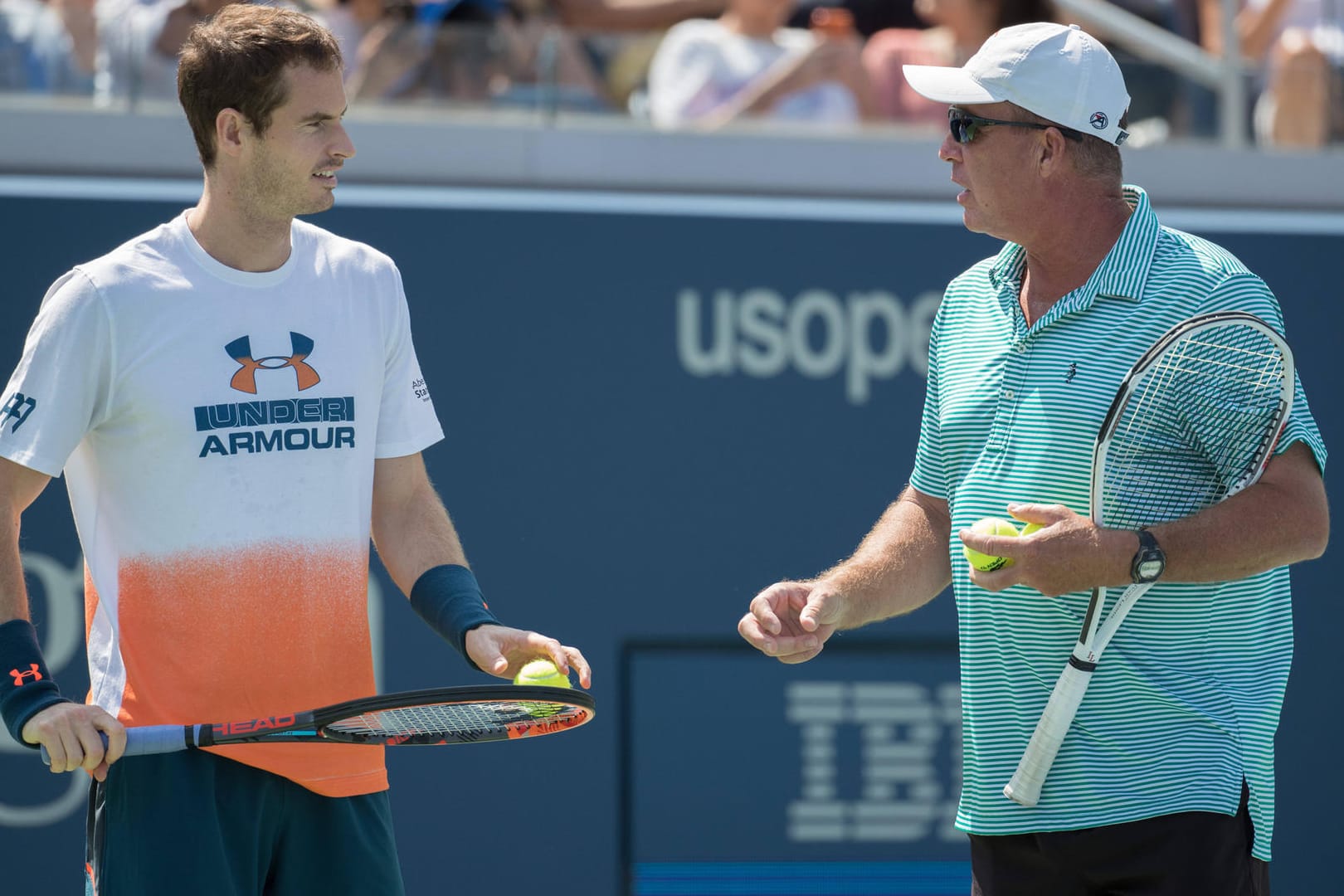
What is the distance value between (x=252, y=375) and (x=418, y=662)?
2.58m

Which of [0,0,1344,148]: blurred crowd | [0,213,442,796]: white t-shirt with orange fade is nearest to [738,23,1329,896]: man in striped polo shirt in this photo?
[0,213,442,796]: white t-shirt with orange fade

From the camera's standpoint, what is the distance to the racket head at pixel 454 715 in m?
2.68

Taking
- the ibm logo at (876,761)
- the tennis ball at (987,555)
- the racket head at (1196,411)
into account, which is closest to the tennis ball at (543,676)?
the tennis ball at (987,555)

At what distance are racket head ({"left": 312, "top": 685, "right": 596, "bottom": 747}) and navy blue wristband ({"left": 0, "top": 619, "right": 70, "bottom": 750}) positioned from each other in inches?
16.7

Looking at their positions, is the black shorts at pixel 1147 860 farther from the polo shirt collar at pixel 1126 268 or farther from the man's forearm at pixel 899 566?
the polo shirt collar at pixel 1126 268

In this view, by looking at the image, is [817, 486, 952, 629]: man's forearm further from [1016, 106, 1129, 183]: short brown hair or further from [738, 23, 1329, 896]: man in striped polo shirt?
[1016, 106, 1129, 183]: short brown hair

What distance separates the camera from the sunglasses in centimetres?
302

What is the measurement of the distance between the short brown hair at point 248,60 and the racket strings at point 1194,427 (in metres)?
1.51

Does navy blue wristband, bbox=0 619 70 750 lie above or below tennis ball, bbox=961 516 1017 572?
below

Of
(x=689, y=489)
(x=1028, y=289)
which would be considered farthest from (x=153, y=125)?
(x=1028, y=289)

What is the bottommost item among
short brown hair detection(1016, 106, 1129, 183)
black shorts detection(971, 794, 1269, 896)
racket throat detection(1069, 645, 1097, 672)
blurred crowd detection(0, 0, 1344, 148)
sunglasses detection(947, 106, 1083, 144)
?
black shorts detection(971, 794, 1269, 896)

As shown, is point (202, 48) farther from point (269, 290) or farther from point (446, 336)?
point (446, 336)

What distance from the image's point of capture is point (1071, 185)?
3.03 m

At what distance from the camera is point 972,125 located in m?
3.07
